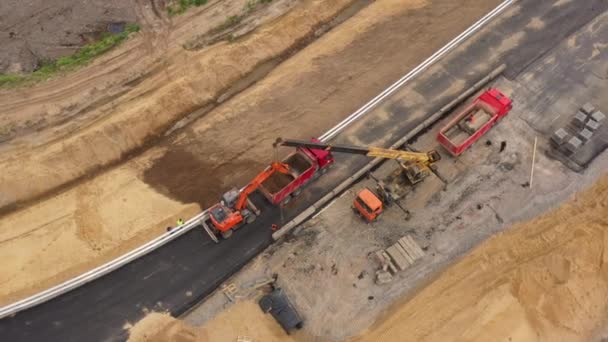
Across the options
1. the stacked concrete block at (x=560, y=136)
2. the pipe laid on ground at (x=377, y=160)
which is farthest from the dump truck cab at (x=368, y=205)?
the stacked concrete block at (x=560, y=136)

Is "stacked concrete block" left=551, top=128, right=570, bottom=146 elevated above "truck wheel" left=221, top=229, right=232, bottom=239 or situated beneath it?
situated beneath

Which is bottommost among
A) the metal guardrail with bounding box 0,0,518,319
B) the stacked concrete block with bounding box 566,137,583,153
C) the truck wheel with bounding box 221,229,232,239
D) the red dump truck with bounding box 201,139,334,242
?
the stacked concrete block with bounding box 566,137,583,153

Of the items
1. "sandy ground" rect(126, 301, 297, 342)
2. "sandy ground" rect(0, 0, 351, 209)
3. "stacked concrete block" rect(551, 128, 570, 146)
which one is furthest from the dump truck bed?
"stacked concrete block" rect(551, 128, 570, 146)

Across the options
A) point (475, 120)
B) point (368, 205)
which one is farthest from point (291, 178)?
point (475, 120)

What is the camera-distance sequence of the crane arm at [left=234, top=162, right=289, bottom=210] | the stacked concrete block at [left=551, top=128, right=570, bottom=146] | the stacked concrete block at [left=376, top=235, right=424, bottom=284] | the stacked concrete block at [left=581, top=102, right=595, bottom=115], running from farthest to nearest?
the stacked concrete block at [left=581, top=102, right=595, bottom=115], the stacked concrete block at [left=551, top=128, right=570, bottom=146], the crane arm at [left=234, top=162, right=289, bottom=210], the stacked concrete block at [left=376, top=235, right=424, bottom=284]

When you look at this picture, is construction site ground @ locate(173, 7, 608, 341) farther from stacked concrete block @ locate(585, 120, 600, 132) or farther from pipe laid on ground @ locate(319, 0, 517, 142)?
pipe laid on ground @ locate(319, 0, 517, 142)

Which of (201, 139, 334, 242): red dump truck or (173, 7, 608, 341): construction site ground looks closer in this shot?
(173, 7, 608, 341): construction site ground

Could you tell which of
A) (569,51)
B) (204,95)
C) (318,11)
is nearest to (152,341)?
(204,95)
